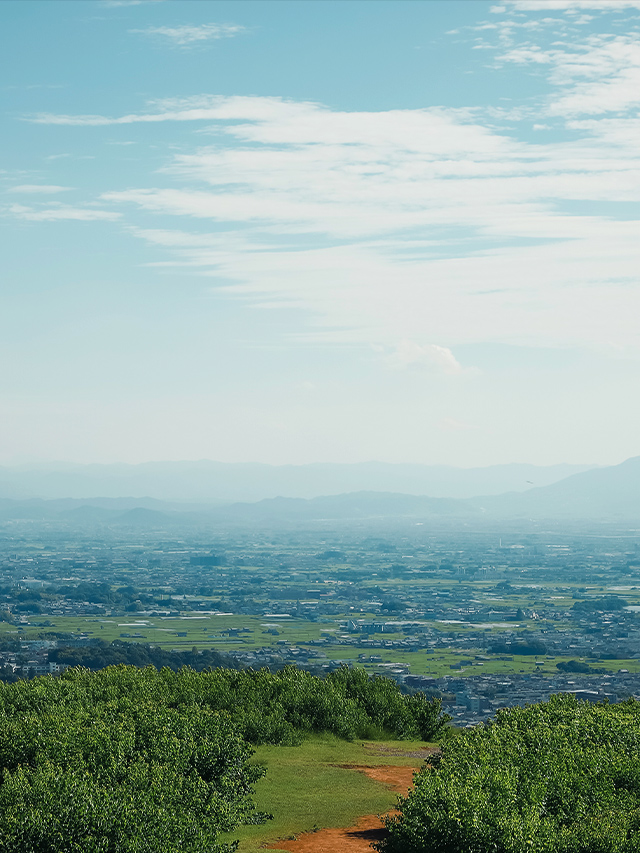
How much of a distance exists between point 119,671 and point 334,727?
22.4ft

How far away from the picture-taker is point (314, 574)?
544ft

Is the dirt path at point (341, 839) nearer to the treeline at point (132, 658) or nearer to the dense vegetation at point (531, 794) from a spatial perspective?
the dense vegetation at point (531, 794)

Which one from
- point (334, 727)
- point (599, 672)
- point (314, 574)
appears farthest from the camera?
point (314, 574)

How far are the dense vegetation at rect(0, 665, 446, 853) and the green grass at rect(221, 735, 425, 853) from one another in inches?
21.0

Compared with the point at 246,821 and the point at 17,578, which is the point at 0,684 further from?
the point at 17,578

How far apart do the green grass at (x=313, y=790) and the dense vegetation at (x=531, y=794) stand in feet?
9.02

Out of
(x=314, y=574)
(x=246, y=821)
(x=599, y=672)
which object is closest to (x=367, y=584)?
(x=314, y=574)

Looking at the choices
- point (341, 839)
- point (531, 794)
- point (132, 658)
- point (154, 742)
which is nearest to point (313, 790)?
point (341, 839)

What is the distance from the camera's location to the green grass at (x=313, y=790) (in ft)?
Result: 61.9

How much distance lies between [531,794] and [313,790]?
7.78 metres

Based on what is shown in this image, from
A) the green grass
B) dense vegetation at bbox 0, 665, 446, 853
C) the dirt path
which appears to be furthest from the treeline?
the dirt path

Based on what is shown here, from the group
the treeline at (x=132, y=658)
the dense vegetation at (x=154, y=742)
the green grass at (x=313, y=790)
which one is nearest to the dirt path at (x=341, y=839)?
the green grass at (x=313, y=790)

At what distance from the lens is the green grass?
18.9 m

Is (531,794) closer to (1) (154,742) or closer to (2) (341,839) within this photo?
(2) (341,839)
